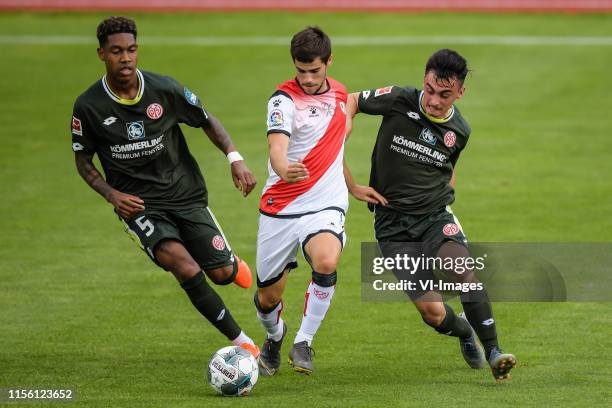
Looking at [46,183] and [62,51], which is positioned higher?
[62,51]

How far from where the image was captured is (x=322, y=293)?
9.09 meters

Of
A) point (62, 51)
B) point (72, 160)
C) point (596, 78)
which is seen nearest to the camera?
point (72, 160)

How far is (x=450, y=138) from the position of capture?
9484 mm

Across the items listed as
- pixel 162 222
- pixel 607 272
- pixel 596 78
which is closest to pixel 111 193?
pixel 162 222

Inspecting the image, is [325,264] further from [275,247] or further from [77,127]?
[77,127]

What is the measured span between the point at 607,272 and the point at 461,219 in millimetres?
2837

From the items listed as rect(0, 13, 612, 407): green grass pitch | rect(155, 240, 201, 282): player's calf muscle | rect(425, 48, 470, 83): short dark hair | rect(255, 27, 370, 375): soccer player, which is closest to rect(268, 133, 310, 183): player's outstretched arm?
rect(255, 27, 370, 375): soccer player

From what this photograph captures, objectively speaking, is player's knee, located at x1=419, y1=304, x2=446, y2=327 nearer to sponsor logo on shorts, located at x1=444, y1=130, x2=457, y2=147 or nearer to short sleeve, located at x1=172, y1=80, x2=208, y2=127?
sponsor logo on shorts, located at x1=444, y1=130, x2=457, y2=147

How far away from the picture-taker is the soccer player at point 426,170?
924cm

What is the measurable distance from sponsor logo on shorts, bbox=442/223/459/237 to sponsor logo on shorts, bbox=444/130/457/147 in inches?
24.8

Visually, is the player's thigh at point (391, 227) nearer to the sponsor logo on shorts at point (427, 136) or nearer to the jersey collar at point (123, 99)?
the sponsor logo on shorts at point (427, 136)

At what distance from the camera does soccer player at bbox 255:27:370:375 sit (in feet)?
29.8

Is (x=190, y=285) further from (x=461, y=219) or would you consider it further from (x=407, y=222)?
(x=461, y=219)

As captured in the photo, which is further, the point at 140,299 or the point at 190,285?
the point at 140,299
